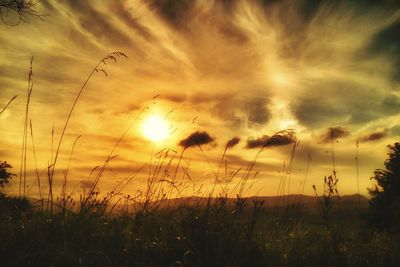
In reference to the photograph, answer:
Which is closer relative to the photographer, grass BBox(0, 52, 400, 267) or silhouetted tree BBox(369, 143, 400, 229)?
grass BBox(0, 52, 400, 267)

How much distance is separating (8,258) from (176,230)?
1.53m

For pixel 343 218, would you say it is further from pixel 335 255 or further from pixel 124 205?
pixel 124 205

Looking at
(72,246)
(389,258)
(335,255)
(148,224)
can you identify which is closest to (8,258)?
(72,246)

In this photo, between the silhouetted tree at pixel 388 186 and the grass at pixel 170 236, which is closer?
the grass at pixel 170 236

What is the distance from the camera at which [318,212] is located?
5418mm

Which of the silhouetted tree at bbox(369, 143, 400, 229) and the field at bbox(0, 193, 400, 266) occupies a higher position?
the silhouetted tree at bbox(369, 143, 400, 229)

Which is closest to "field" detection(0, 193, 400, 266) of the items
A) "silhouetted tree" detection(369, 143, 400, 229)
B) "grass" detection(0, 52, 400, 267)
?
"grass" detection(0, 52, 400, 267)

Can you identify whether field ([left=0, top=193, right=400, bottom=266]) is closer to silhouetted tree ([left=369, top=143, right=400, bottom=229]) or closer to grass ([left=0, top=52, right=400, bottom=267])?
grass ([left=0, top=52, right=400, bottom=267])

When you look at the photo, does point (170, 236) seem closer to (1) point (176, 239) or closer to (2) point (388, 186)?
(1) point (176, 239)

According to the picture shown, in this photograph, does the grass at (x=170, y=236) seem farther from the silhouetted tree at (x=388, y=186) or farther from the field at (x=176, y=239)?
the silhouetted tree at (x=388, y=186)

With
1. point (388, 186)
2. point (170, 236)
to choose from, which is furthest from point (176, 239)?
point (388, 186)

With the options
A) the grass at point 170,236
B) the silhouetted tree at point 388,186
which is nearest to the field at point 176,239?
the grass at point 170,236

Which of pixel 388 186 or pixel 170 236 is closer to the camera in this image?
pixel 170 236

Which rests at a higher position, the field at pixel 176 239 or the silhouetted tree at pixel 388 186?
the silhouetted tree at pixel 388 186
